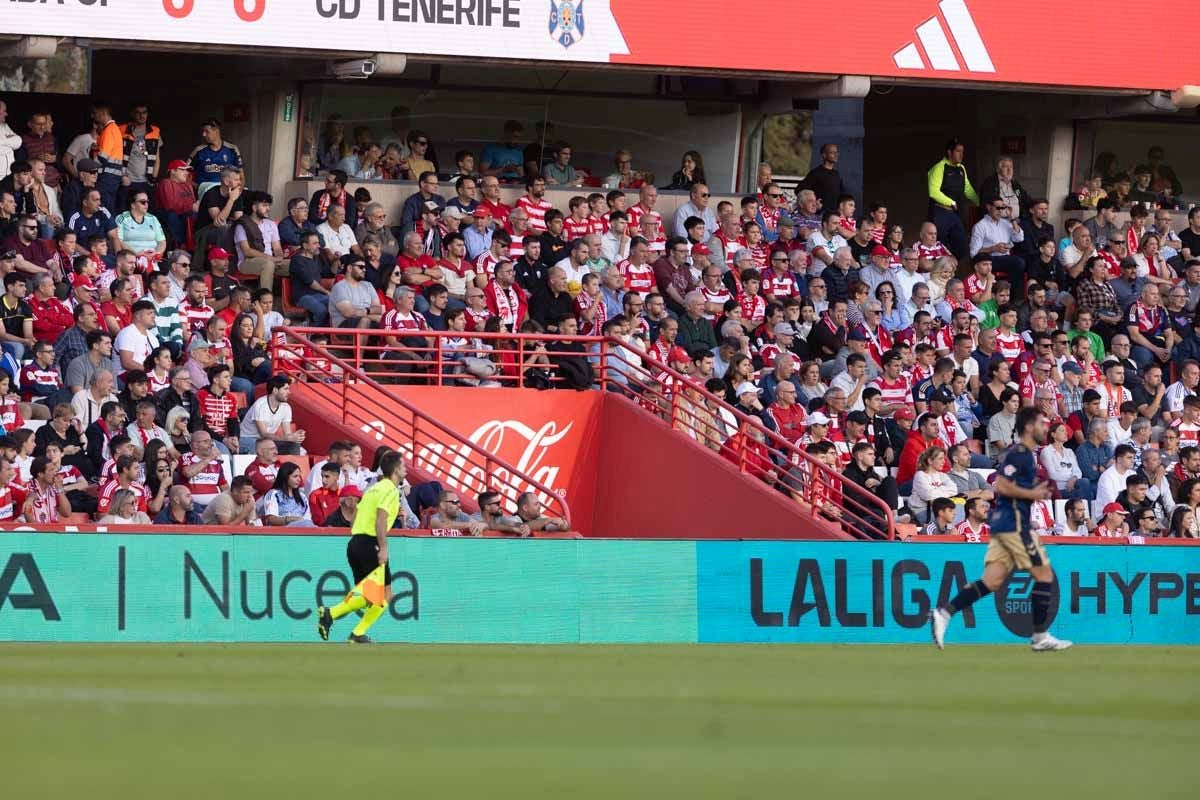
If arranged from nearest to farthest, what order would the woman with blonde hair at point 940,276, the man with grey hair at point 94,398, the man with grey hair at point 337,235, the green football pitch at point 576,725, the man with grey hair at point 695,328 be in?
the green football pitch at point 576,725, the man with grey hair at point 94,398, the man with grey hair at point 337,235, the man with grey hair at point 695,328, the woman with blonde hair at point 940,276

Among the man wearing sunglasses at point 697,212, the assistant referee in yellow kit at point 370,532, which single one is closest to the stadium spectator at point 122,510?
the assistant referee in yellow kit at point 370,532

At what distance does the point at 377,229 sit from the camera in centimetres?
2388

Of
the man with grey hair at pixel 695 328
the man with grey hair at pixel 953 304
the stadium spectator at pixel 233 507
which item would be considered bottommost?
the stadium spectator at pixel 233 507

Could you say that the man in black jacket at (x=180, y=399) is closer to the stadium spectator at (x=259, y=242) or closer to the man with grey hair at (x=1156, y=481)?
the stadium spectator at (x=259, y=242)

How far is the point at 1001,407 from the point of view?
→ 81.6 feet

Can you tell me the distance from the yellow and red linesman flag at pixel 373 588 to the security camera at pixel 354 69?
9600mm

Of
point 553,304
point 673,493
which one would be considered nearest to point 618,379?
point 553,304

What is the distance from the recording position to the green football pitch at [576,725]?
9.42 m

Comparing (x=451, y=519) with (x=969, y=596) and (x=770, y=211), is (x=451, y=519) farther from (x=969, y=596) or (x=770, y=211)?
(x=770, y=211)

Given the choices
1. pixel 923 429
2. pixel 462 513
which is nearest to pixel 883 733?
pixel 462 513

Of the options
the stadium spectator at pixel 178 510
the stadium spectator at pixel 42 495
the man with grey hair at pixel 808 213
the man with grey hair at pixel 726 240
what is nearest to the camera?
the stadium spectator at pixel 42 495

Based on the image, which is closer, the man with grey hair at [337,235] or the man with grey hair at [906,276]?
Answer: the man with grey hair at [337,235]

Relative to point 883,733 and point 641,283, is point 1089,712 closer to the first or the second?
point 883,733

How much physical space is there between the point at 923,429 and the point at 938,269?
3.82 metres
